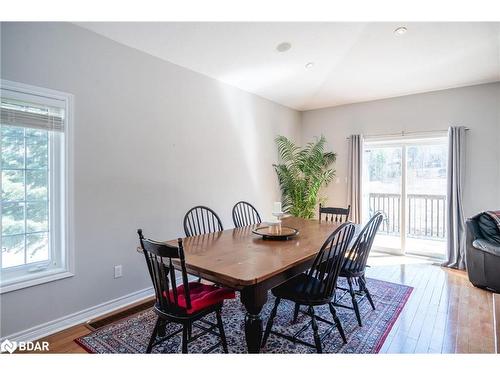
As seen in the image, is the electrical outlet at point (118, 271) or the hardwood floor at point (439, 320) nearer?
the hardwood floor at point (439, 320)

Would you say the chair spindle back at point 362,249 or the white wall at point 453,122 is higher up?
the white wall at point 453,122

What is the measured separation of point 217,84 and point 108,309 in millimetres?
3024

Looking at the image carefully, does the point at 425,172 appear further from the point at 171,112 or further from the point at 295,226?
the point at 171,112

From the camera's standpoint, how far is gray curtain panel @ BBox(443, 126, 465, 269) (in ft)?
13.5

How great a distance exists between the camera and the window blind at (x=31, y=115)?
84.7 inches

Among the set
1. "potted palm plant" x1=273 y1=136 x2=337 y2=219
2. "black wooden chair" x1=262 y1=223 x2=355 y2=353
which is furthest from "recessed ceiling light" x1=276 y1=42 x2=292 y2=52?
"black wooden chair" x1=262 y1=223 x2=355 y2=353

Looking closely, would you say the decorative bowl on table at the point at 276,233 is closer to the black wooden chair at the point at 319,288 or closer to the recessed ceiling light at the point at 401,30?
the black wooden chair at the point at 319,288

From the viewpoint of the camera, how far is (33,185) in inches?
93.7

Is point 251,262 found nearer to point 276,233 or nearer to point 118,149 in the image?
point 276,233

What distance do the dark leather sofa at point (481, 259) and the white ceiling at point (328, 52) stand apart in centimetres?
208

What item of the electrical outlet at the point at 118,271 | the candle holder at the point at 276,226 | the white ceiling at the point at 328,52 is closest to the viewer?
the candle holder at the point at 276,226

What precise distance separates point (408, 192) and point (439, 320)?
268 centimetres

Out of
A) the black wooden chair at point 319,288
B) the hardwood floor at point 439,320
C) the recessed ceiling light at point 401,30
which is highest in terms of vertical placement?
the recessed ceiling light at point 401,30

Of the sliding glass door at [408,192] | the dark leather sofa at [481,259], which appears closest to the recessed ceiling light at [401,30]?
the sliding glass door at [408,192]
